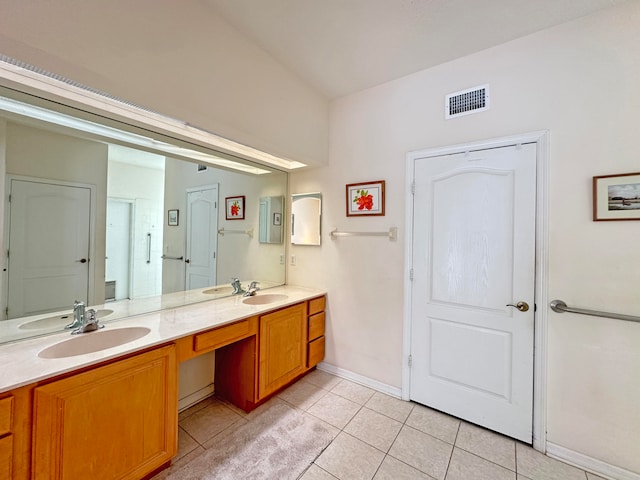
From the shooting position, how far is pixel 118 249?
1.82 m

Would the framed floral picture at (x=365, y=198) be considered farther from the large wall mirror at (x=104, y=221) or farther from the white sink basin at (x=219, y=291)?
the white sink basin at (x=219, y=291)

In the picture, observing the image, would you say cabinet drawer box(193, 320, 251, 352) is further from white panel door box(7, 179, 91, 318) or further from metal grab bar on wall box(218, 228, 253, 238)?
metal grab bar on wall box(218, 228, 253, 238)

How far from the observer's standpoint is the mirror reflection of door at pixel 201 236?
7.47 feet

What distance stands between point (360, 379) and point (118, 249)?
7.46 ft

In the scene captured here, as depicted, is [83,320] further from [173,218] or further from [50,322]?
[173,218]

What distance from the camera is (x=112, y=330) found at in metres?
1.56

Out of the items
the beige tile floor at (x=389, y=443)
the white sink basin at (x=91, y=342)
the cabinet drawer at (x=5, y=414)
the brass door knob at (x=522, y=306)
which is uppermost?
the brass door knob at (x=522, y=306)

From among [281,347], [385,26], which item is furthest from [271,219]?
[385,26]

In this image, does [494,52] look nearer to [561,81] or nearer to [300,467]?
[561,81]

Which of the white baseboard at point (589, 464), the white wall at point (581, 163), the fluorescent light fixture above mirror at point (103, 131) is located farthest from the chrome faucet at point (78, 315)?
the white baseboard at point (589, 464)

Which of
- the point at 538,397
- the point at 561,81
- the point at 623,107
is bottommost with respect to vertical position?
the point at 538,397

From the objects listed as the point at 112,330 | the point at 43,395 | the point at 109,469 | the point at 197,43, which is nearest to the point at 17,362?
the point at 43,395

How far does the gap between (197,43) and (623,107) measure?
8.26ft

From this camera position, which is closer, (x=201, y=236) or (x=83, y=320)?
(x=83, y=320)
